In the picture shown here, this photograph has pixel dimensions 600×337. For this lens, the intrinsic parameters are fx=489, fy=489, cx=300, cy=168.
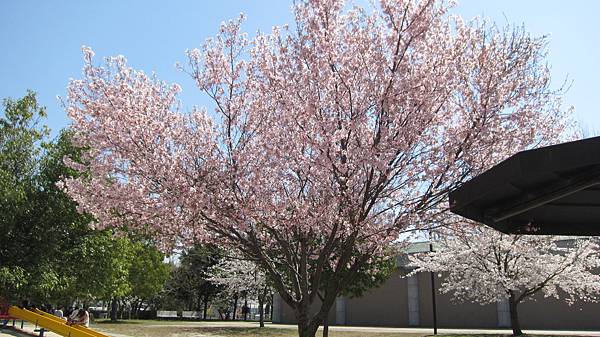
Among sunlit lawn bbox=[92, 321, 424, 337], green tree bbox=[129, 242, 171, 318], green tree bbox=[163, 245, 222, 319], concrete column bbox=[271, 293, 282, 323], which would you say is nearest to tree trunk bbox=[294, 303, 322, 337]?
sunlit lawn bbox=[92, 321, 424, 337]

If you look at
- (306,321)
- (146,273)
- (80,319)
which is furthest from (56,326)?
(146,273)

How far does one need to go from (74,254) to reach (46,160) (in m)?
4.17

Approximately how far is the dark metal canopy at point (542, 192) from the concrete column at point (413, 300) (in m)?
28.6

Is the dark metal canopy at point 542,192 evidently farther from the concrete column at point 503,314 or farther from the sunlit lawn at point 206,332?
the concrete column at point 503,314

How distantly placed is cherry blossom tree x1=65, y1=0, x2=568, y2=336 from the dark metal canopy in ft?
6.20

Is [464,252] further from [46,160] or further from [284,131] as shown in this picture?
[46,160]

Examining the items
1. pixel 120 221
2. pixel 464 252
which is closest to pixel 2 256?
pixel 120 221

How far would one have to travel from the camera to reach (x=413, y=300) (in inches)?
1355

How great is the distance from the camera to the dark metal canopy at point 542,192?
4.29 m

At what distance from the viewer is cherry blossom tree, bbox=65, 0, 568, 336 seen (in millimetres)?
8281

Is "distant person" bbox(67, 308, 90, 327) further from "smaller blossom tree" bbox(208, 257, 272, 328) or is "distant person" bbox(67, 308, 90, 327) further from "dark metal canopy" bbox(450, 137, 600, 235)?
"smaller blossom tree" bbox(208, 257, 272, 328)

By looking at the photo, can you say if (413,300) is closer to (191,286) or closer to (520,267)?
(520,267)

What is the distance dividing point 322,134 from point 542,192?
148 inches

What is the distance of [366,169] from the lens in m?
8.45
